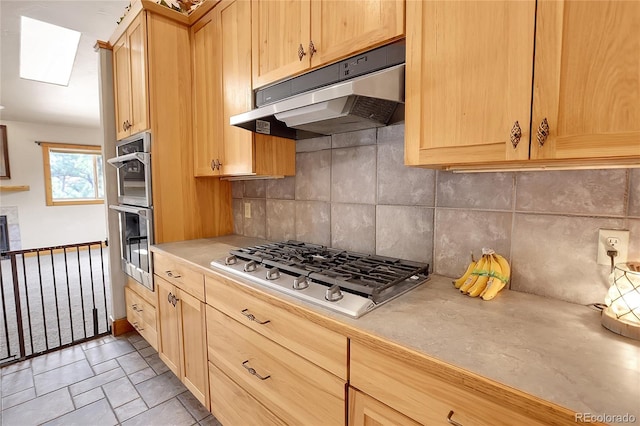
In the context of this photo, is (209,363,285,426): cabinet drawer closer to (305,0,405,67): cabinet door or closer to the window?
(305,0,405,67): cabinet door

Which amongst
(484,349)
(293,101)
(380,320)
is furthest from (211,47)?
(484,349)

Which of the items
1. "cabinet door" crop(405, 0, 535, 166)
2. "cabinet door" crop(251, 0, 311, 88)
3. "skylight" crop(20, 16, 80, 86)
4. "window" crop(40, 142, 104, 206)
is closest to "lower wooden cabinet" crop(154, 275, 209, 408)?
"cabinet door" crop(251, 0, 311, 88)

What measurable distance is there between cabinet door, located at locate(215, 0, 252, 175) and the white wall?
19.4ft

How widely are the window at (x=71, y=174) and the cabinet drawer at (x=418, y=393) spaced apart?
21.3 feet

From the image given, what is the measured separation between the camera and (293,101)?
1.25 metres

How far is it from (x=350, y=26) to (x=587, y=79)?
803mm

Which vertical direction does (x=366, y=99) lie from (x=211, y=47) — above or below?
below

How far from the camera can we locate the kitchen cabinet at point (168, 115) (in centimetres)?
199

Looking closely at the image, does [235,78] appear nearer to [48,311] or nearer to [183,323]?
[183,323]

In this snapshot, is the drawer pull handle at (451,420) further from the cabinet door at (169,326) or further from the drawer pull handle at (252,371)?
the cabinet door at (169,326)

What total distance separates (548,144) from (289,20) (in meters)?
1.19

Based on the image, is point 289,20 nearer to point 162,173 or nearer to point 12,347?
point 162,173

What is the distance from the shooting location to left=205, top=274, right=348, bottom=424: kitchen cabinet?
3.14ft

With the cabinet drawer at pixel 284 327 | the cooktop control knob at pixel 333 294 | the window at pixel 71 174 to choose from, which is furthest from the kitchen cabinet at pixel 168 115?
the window at pixel 71 174
